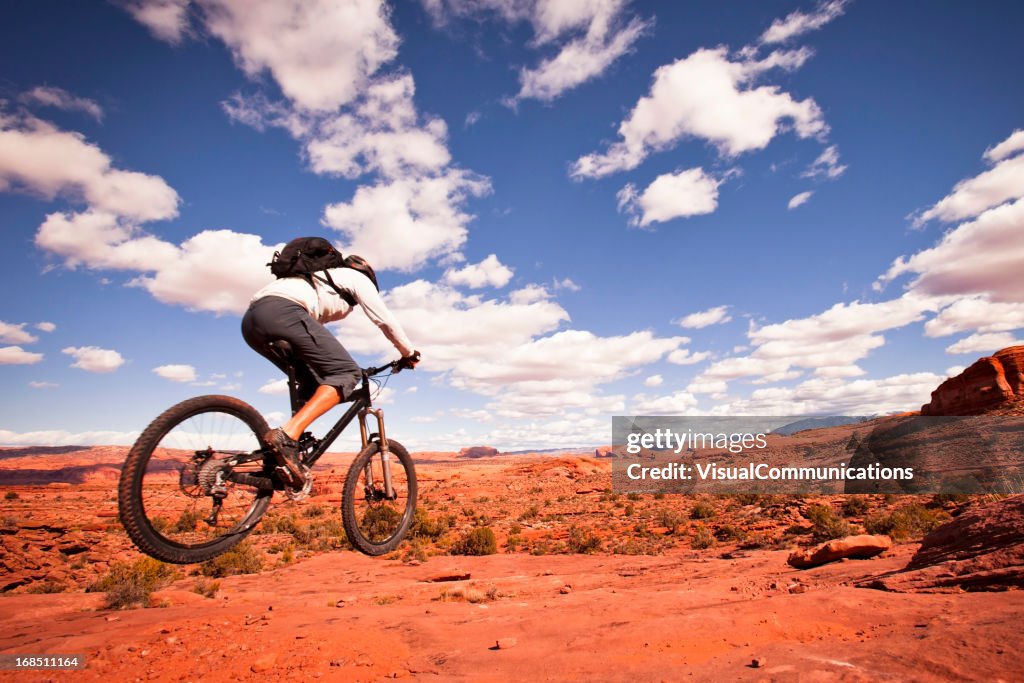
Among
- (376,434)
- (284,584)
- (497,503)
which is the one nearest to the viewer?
(376,434)

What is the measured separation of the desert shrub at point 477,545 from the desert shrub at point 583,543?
3.58m

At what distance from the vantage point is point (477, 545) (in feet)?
Answer: 76.4

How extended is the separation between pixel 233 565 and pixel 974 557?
74.9 ft

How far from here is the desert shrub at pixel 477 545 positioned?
23180 mm

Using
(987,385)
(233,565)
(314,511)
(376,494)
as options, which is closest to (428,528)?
(233,565)

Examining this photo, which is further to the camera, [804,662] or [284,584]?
[284,584]

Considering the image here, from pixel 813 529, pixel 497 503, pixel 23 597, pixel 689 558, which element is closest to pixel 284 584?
pixel 23 597

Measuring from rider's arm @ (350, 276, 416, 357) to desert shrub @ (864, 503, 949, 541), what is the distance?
2330cm

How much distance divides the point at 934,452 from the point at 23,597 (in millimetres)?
56660

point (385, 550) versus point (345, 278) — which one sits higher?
point (345, 278)

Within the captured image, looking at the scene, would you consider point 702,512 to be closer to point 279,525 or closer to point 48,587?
point 279,525

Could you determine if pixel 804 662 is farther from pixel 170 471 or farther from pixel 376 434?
pixel 170 471

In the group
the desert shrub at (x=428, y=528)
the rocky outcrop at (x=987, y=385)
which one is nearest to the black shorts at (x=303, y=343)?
the desert shrub at (x=428, y=528)

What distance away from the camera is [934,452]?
139 ft
